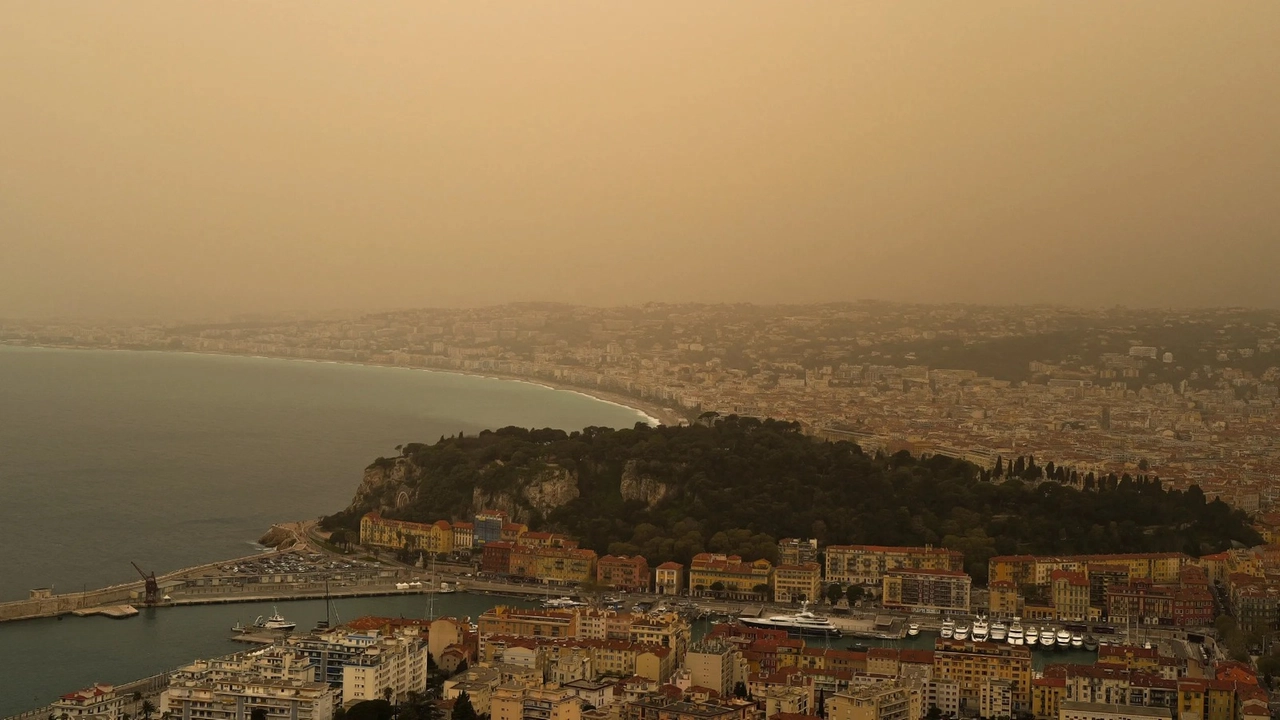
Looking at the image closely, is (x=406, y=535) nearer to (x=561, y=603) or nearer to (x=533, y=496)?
(x=533, y=496)

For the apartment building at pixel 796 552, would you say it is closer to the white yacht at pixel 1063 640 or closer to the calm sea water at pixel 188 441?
the white yacht at pixel 1063 640

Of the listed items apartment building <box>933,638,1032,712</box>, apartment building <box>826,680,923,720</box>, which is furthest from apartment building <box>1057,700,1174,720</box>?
apartment building <box>826,680,923,720</box>

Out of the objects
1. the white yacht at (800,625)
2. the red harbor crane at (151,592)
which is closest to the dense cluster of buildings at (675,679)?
the white yacht at (800,625)

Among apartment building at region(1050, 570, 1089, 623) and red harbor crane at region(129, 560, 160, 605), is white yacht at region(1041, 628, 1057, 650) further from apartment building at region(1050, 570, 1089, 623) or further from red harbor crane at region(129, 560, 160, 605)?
red harbor crane at region(129, 560, 160, 605)

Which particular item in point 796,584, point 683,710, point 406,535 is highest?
point 683,710

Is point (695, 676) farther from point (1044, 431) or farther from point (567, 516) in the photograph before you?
point (1044, 431)

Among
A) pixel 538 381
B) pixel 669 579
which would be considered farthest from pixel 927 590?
pixel 538 381

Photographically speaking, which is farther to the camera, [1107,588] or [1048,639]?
[1107,588]
